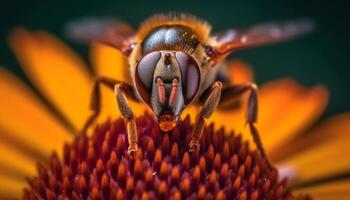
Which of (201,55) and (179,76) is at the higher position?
(201,55)

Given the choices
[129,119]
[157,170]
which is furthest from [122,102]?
[157,170]

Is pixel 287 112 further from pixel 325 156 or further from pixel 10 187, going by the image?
pixel 10 187

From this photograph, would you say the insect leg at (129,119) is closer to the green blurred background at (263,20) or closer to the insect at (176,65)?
the insect at (176,65)

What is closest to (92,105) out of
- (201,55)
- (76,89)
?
(201,55)

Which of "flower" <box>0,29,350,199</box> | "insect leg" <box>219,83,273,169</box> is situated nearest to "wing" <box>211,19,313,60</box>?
"insect leg" <box>219,83,273,169</box>

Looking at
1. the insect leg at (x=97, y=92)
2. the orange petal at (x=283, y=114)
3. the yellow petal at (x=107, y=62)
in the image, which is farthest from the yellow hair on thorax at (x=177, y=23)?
the yellow petal at (x=107, y=62)

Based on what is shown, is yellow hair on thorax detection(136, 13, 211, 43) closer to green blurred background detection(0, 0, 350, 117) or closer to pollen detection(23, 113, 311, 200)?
pollen detection(23, 113, 311, 200)

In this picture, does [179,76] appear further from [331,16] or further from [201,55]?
[331,16]
